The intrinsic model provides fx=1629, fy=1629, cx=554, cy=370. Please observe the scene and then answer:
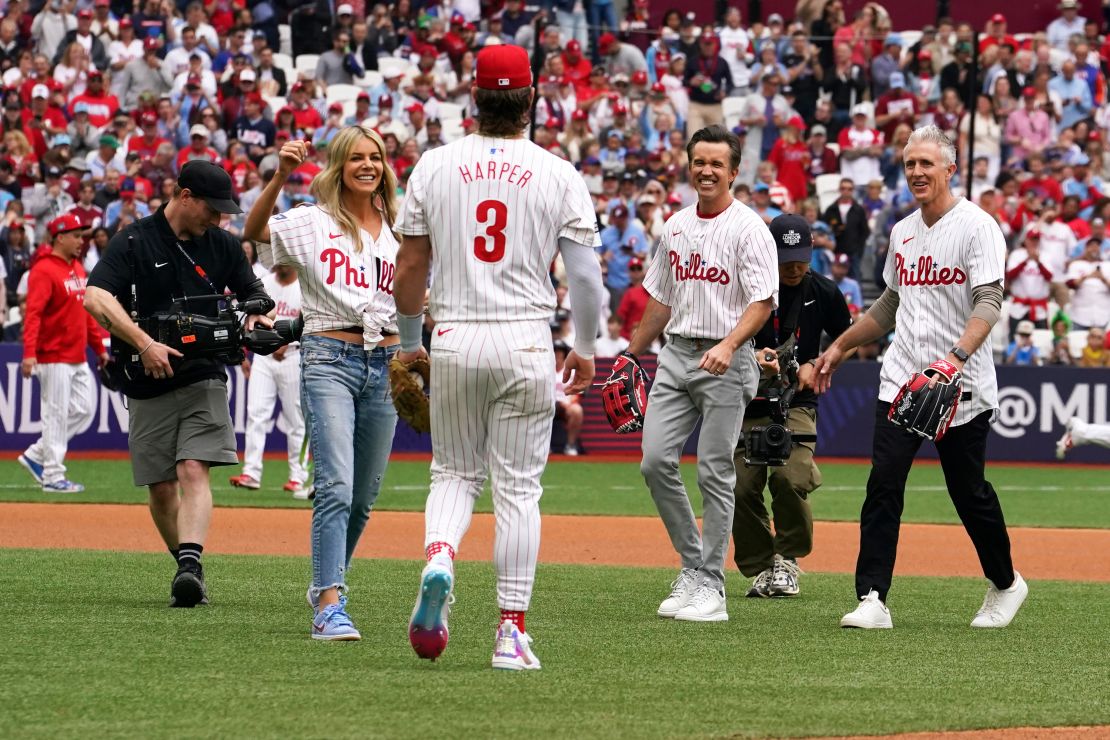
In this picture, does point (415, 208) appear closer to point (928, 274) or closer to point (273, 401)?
point (928, 274)

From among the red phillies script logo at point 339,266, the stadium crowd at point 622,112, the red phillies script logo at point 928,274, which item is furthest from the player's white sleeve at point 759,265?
the stadium crowd at point 622,112

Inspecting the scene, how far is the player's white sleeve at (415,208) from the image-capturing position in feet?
19.4

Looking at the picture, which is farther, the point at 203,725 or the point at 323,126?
the point at 323,126

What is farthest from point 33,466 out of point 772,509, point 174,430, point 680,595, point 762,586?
point 680,595

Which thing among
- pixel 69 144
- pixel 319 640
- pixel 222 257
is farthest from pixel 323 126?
pixel 319 640

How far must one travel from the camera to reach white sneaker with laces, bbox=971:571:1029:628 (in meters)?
7.73

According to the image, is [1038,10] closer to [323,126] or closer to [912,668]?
[323,126]

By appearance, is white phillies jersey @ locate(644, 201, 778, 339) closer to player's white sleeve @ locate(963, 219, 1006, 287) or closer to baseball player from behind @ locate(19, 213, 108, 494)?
player's white sleeve @ locate(963, 219, 1006, 287)

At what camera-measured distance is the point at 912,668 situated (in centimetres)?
640

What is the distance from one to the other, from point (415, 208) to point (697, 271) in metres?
2.45

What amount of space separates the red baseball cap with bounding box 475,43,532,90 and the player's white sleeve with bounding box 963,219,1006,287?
103 inches

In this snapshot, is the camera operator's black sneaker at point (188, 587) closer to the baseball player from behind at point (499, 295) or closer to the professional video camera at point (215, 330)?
the professional video camera at point (215, 330)

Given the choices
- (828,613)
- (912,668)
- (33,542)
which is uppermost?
(912,668)

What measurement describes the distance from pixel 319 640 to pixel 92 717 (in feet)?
5.74
